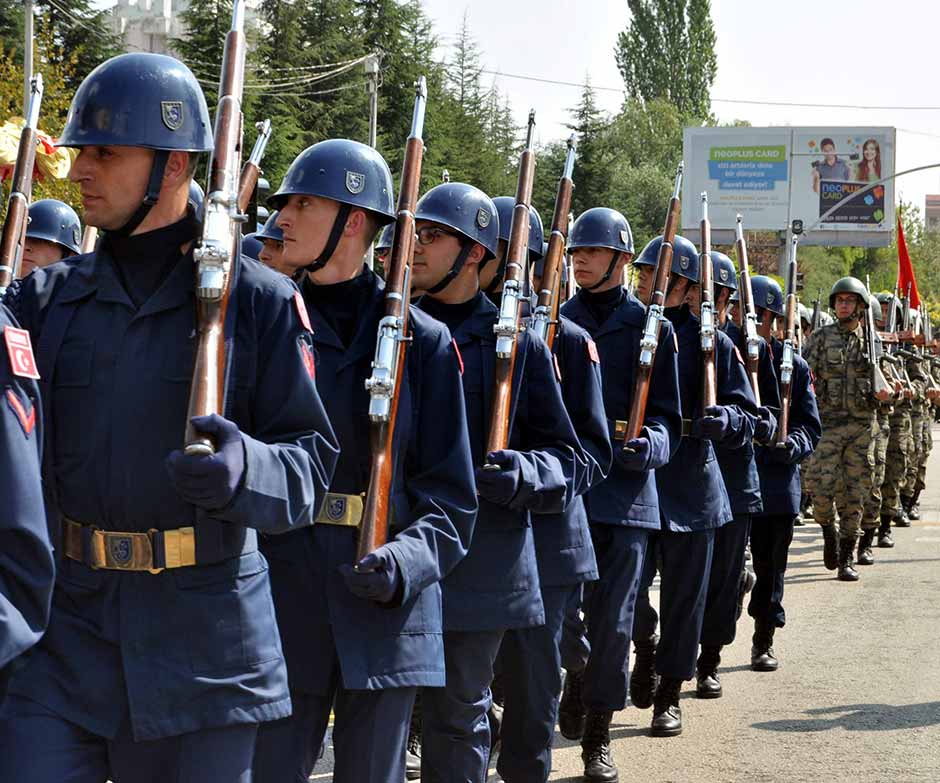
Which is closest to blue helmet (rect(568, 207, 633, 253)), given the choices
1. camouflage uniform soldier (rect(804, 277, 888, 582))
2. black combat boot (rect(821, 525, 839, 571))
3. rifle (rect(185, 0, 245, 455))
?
rifle (rect(185, 0, 245, 455))

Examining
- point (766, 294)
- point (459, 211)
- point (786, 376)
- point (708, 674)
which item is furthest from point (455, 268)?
point (766, 294)

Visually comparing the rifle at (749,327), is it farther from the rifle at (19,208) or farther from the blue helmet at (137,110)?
the blue helmet at (137,110)

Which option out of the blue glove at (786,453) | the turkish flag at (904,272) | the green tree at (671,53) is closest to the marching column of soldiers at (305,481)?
the blue glove at (786,453)

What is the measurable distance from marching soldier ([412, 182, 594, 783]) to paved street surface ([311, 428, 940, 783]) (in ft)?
5.64

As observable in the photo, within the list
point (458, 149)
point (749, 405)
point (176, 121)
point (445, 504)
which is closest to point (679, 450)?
point (749, 405)

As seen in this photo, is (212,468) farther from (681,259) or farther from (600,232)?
(681,259)

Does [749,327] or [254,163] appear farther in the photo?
[749,327]

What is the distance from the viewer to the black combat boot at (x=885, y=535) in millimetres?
16141

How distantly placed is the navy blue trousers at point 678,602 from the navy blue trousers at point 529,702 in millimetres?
1972

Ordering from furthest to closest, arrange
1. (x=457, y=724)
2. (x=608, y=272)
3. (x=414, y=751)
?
1. (x=608, y=272)
2. (x=414, y=751)
3. (x=457, y=724)

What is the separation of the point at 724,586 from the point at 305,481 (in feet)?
18.4

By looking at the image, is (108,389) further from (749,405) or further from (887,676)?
(887,676)

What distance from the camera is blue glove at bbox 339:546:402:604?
13.1 ft

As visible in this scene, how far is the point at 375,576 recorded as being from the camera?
13.1 feet
